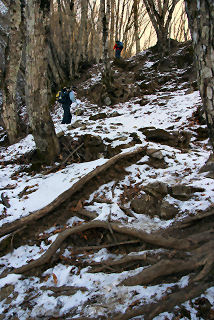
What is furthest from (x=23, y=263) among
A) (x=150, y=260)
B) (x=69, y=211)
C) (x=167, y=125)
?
(x=167, y=125)

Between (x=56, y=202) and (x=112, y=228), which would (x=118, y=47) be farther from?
(x=112, y=228)

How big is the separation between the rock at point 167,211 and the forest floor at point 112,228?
0.05ft

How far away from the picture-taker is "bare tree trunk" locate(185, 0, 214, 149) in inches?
72.6

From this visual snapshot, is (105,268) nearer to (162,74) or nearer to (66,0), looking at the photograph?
(162,74)

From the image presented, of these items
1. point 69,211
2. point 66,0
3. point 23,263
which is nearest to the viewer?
point 23,263

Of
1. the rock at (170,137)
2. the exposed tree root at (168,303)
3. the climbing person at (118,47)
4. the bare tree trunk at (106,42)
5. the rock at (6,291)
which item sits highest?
the climbing person at (118,47)

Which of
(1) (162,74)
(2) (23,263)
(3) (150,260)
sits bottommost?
(2) (23,263)

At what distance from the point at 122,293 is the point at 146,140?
13.5 ft

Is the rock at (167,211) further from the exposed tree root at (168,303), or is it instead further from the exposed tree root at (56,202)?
the exposed tree root at (56,202)

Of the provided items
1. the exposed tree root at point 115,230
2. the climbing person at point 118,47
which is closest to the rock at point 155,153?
the exposed tree root at point 115,230

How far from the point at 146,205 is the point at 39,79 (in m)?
3.80

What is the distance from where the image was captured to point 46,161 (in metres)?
5.45

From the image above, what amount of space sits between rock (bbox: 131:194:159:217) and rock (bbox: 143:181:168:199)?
0.30ft

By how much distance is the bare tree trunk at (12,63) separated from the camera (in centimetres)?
663
